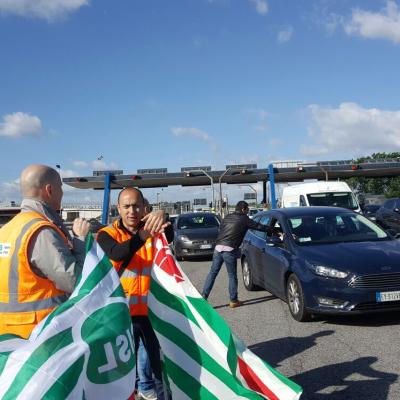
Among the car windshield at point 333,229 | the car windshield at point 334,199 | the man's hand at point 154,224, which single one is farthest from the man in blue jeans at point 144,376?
the car windshield at point 334,199

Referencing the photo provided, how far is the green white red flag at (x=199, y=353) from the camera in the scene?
10.8 ft

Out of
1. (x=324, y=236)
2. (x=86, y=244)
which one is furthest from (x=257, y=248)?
(x=86, y=244)

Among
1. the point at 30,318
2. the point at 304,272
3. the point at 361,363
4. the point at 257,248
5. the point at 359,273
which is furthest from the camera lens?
the point at 257,248

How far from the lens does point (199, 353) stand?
335cm

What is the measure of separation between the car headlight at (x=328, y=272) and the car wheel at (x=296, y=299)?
0.34m

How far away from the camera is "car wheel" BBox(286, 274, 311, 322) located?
6.69 meters

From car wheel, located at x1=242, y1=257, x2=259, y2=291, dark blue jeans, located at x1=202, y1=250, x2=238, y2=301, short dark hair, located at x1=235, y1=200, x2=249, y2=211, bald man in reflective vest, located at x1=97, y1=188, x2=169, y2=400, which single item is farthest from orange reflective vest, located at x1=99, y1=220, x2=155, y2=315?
car wheel, located at x1=242, y1=257, x2=259, y2=291

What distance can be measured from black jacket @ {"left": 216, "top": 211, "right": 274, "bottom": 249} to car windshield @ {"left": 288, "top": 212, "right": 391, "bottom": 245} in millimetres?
586

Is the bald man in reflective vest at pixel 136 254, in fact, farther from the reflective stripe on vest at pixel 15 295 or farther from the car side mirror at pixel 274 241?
the car side mirror at pixel 274 241

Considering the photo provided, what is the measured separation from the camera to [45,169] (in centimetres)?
292

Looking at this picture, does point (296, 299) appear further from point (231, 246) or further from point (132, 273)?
point (132, 273)

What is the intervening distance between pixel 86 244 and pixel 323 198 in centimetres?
1728

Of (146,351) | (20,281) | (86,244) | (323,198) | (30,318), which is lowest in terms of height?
(146,351)

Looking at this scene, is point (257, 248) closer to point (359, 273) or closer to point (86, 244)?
point (359, 273)
